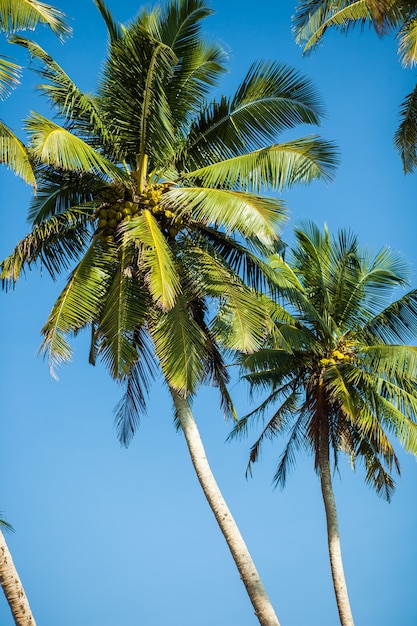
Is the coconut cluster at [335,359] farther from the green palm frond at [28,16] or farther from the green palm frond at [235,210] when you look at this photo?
the green palm frond at [28,16]

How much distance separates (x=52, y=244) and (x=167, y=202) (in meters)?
2.21

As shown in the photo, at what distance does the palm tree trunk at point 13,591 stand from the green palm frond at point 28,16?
7.19 m

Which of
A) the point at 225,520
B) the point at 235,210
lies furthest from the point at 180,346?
the point at 225,520

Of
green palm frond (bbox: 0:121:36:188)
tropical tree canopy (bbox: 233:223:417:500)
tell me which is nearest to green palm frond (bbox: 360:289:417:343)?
tropical tree canopy (bbox: 233:223:417:500)

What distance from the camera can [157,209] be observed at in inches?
613

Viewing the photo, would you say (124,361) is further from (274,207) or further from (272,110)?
(272,110)

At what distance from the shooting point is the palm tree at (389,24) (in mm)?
14984

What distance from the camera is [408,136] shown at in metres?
16.2

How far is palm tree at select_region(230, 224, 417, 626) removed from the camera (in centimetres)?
1900

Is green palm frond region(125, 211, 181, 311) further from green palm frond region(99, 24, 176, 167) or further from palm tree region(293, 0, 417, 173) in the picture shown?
palm tree region(293, 0, 417, 173)

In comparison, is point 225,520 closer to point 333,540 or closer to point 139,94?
point 333,540

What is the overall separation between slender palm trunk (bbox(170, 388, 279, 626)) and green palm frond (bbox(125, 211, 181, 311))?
89.2 inches

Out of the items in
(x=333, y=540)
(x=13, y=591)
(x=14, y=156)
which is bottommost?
(x=13, y=591)

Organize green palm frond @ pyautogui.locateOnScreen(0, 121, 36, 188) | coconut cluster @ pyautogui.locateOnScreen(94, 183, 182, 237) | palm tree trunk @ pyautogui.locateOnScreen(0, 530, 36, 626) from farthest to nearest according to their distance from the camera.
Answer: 1. coconut cluster @ pyautogui.locateOnScreen(94, 183, 182, 237)
2. green palm frond @ pyautogui.locateOnScreen(0, 121, 36, 188)
3. palm tree trunk @ pyautogui.locateOnScreen(0, 530, 36, 626)
